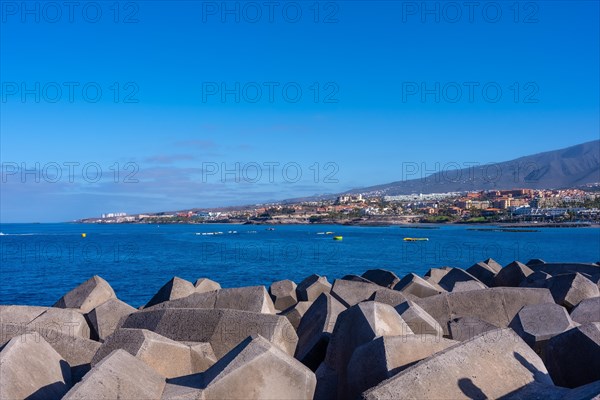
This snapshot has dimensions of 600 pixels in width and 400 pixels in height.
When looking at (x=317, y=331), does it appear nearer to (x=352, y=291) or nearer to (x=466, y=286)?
(x=352, y=291)

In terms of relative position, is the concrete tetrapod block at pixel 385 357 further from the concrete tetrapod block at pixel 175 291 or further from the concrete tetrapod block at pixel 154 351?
the concrete tetrapod block at pixel 175 291

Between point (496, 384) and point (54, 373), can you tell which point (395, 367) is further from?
point (54, 373)

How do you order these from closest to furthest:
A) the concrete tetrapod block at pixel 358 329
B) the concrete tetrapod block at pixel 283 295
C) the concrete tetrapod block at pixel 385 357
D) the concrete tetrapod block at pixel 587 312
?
the concrete tetrapod block at pixel 385 357
the concrete tetrapod block at pixel 358 329
the concrete tetrapod block at pixel 587 312
the concrete tetrapod block at pixel 283 295

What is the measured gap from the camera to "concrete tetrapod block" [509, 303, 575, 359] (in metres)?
5.60

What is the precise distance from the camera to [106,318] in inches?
311

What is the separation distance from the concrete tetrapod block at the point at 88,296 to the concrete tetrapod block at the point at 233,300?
86.7 inches

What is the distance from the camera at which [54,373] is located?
15.5 ft

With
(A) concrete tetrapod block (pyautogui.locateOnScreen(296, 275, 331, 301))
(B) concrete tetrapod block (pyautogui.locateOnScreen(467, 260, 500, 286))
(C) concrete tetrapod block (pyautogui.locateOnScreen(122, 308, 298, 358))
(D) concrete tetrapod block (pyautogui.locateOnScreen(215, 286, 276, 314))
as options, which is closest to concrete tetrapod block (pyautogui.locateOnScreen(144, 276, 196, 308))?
(D) concrete tetrapod block (pyautogui.locateOnScreen(215, 286, 276, 314))

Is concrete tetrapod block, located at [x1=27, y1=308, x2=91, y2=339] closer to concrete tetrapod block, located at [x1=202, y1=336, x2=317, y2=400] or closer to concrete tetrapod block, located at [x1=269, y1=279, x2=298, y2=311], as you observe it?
concrete tetrapod block, located at [x1=202, y1=336, x2=317, y2=400]

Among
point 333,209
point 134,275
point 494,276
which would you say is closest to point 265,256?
point 134,275

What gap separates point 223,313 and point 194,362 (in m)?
1.05

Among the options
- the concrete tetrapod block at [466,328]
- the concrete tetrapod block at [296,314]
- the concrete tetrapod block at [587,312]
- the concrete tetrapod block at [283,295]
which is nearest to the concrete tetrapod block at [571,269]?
the concrete tetrapod block at [283,295]

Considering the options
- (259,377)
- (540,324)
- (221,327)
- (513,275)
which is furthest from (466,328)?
(513,275)

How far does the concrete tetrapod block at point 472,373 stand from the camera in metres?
3.70
